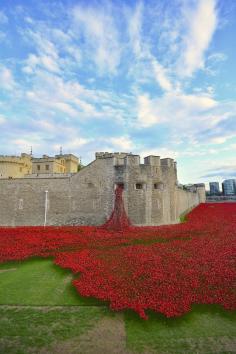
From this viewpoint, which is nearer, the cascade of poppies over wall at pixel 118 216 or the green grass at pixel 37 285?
the green grass at pixel 37 285

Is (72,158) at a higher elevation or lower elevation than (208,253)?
higher

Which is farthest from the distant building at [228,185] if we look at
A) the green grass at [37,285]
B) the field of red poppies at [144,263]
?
the green grass at [37,285]

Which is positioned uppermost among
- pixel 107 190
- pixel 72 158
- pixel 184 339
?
pixel 72 158

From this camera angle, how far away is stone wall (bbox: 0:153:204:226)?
21.9 meters

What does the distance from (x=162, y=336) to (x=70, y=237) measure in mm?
10333

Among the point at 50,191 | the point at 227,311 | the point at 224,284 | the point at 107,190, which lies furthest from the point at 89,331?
the point at 50,191

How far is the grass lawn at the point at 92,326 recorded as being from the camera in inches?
242

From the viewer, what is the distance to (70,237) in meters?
16.0

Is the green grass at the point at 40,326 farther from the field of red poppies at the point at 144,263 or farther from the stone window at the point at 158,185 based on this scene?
the stone window at the point at 158,185

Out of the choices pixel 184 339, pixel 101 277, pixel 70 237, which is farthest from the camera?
pixel 70 237

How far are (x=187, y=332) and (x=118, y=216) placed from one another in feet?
47.8

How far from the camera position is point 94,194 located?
22250 mm

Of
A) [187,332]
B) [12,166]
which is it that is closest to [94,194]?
[187,332]

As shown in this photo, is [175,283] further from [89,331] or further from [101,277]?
[89,331]
